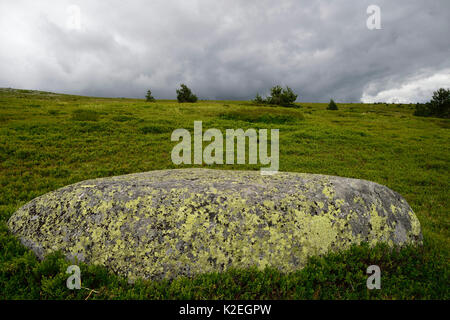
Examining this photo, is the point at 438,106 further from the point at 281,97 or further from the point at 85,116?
the point at 85,116

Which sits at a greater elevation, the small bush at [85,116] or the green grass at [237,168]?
the small bush at [85,116]

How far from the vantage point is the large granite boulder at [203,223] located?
3.84 m

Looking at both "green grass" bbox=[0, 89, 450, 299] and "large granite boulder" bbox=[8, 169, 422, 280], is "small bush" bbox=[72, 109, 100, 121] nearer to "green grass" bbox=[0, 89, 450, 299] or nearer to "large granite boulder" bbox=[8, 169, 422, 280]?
"green grass" bbox=[0, 89, 450, 299]

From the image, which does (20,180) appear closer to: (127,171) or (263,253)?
(127,171)

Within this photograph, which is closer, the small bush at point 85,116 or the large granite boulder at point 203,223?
the large granite boulder at point 203,223

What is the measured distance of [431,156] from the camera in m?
18.2

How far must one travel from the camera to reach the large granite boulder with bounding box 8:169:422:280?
12.6 ft

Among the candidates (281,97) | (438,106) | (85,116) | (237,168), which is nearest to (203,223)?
(237,168)

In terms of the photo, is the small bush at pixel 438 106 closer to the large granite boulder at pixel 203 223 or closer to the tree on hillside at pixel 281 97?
the tree on hillside at pixel 281 97

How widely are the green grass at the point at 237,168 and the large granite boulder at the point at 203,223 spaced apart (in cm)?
23

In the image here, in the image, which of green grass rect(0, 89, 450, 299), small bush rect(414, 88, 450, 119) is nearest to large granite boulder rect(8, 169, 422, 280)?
green grass rect(0, 89, 450, 299)

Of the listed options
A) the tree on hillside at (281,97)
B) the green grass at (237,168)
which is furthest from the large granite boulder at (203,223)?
the tree on hillside at (281,97)

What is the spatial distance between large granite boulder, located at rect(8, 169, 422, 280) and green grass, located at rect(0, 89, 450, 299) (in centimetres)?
23
